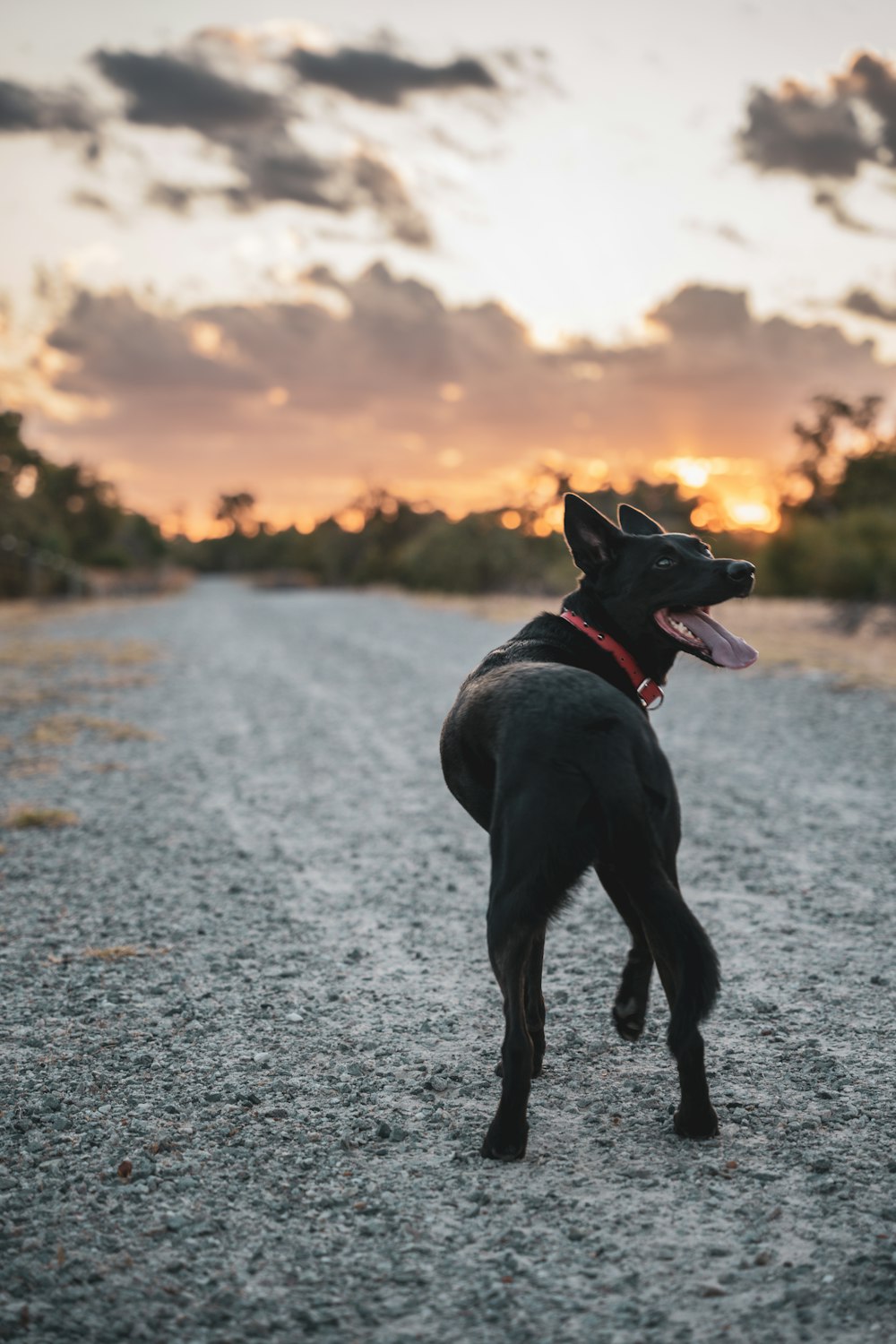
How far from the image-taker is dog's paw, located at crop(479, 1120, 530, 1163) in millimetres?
2836

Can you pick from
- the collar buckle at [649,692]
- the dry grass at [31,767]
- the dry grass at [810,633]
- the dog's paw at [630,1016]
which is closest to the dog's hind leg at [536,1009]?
the dog's paw at [630,1016]

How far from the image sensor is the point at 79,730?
421 inches

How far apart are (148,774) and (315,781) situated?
4.94 feet

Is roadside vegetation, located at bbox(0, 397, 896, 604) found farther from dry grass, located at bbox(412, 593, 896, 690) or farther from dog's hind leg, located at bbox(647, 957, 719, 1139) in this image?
dog's hind leg, located at bbox(647, 957, 719, 1139)

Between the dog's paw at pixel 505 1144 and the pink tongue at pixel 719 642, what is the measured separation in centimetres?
169

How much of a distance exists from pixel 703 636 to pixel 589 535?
0.58m

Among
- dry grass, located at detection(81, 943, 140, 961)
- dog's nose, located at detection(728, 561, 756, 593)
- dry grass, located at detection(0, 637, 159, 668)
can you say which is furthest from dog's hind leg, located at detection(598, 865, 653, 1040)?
dry grass, located at detection(0, 637, 159, 668)

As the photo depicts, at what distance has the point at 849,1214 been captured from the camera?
255cm

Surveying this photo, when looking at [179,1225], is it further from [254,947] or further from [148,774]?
[148,774]

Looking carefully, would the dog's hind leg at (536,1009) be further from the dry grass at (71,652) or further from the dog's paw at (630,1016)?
the dry grass at (71,652)

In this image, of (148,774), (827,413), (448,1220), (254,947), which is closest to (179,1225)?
(448,1220)

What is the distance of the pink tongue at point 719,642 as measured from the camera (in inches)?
140

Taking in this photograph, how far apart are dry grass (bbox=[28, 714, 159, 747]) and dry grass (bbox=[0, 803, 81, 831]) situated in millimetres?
2958

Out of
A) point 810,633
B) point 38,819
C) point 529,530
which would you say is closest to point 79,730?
point 38,819
